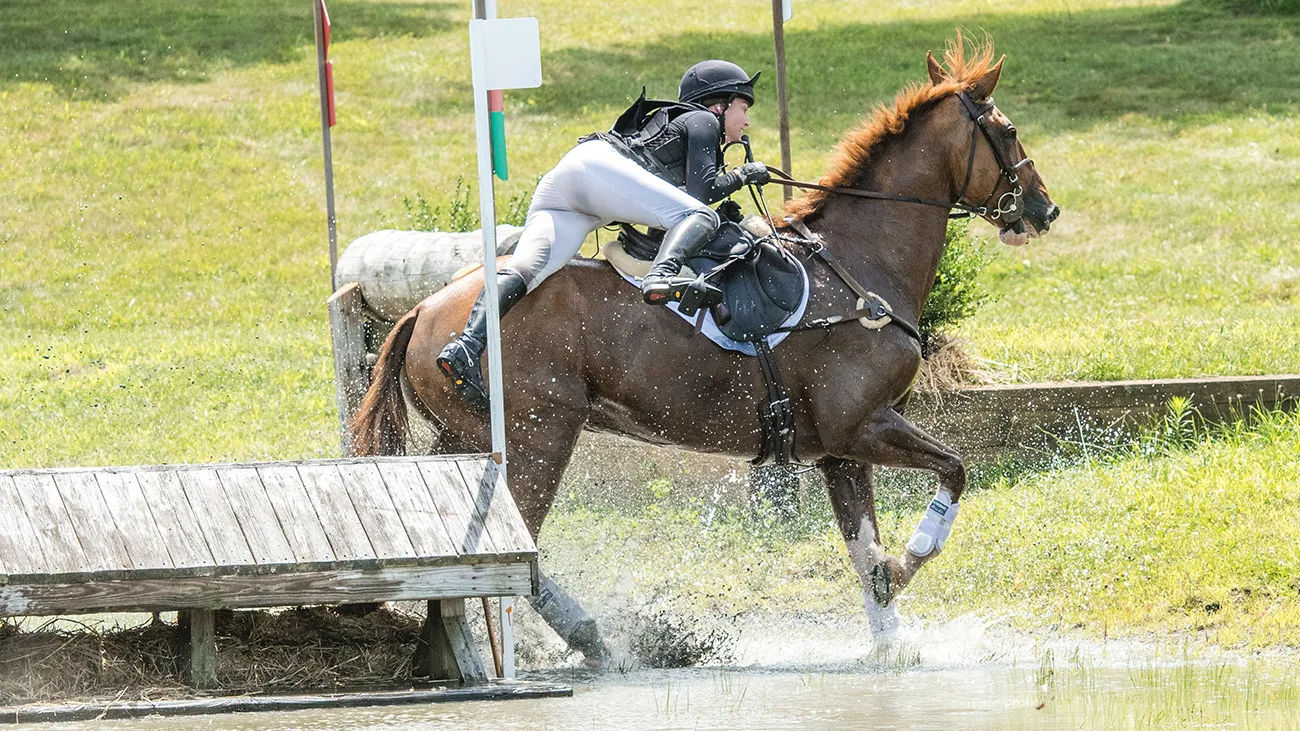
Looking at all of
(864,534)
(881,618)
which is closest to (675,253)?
(864,534)

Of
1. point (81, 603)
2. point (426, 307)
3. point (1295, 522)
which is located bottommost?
point (1295, 522)

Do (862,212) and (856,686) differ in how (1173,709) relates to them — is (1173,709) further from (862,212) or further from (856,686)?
(862,212)

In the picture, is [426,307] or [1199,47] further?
[1199,47]

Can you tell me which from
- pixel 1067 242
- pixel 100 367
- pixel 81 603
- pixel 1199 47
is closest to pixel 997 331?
pixel 1067 242

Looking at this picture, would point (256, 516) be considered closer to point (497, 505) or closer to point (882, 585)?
point (497, 505)

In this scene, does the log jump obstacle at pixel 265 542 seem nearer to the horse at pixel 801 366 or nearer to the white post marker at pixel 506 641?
the white post marker at pixel 506 641

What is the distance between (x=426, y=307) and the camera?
7.42m

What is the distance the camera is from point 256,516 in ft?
20.4

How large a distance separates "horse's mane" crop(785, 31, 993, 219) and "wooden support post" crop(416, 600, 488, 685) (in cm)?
254

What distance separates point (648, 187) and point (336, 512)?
6.29ft

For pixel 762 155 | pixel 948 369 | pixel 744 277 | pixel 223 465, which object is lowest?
pixel 762 155

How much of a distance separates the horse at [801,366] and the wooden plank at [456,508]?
2.06 ft

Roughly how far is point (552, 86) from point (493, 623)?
52.3ft

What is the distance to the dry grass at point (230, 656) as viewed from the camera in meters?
6.11
